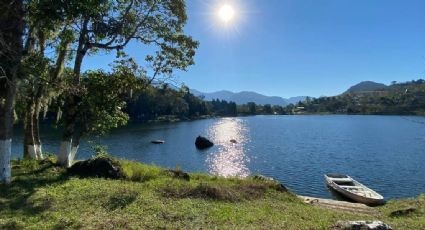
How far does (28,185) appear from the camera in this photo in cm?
1766

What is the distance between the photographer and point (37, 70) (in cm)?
2038

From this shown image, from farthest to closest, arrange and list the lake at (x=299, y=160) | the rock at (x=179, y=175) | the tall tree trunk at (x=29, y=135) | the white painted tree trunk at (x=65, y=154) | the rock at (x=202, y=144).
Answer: the rock at (x=202, y=144) < the lake at (x=299, y=160) < the tall tree trunk at (x=29, y=135) < the rock at (x=179, y=175) < the white painted tree trunk at (x=65, y=154)

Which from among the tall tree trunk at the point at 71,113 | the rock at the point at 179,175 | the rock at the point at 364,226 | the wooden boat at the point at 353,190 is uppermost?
the tall tree trunk at the point at 71,113

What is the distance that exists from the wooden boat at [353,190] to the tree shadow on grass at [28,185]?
89.2 feet

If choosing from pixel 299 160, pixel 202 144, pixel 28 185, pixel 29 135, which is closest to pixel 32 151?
pixel 29 135

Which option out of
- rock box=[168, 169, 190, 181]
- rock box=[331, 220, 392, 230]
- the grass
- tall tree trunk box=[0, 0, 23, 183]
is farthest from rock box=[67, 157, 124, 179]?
rock box=[331, 220, 392, 230]

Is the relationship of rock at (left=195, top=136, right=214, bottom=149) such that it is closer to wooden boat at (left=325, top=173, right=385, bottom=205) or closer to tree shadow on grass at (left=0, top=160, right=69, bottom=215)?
wooden boat at (left=325, top=173, right=385, bottom=205)

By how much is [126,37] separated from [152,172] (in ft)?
28.0

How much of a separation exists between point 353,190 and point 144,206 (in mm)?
29534

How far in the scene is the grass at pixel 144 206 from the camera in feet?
43.2

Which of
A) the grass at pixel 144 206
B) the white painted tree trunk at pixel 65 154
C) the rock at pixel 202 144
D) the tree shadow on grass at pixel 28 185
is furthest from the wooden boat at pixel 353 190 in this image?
the rock at pixel 202 144

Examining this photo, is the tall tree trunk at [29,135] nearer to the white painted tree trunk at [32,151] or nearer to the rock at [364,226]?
the white painted tree trunk at [32,151]

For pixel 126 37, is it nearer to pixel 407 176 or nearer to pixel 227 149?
pixel 407 176

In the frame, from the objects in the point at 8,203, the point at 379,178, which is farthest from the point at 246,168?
the point at 8,203
